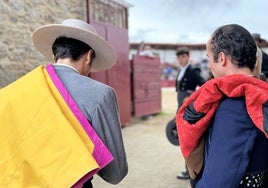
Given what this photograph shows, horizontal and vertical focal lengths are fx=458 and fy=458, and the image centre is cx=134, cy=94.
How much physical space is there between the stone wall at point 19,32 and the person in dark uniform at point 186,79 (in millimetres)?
2281

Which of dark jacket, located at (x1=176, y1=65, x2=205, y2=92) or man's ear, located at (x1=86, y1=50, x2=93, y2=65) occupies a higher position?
man's ear, located at (x1=86, y1=50, x2=93, y2=65)

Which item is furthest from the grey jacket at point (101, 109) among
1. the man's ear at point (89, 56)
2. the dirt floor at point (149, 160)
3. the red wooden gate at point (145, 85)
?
the red wooden gate at point (145, 85)

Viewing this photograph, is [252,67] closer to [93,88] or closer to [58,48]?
[93,88]

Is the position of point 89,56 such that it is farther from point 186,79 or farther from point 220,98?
point 186,79

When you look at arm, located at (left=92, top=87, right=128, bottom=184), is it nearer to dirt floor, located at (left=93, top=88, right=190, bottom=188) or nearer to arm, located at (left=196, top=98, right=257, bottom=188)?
arm, located at (left=196, top=98, right=257, bottom=188)

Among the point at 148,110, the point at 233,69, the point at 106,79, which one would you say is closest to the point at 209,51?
the point at 233,69

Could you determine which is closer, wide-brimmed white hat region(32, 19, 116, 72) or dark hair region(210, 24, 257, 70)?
dark hair region(210, 24, 257, 70)

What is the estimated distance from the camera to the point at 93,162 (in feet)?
5.66

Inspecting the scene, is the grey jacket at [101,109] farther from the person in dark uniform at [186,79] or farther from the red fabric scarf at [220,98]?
the person in dark uniform at [186,79]

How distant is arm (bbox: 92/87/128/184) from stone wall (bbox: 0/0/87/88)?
4147mm

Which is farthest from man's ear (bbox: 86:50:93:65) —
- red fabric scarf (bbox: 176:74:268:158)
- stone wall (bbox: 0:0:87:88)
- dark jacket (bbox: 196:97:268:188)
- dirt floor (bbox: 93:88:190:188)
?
stone wall (bbox: 0:0:87:88)

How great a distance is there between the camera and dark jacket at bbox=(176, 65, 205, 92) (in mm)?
5367

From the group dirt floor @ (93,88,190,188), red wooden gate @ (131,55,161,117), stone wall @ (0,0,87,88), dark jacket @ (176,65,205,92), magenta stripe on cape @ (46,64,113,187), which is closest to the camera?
magenta stripe on cape @ (46,64,113,187)

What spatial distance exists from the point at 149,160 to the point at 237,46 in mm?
5108
